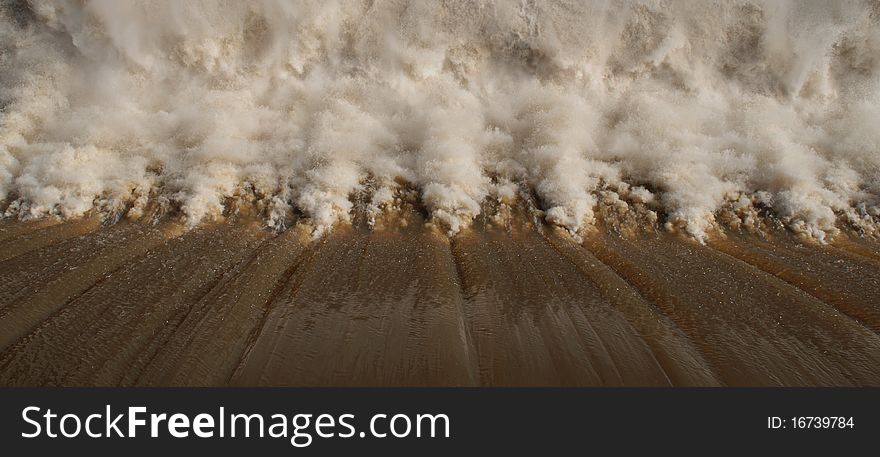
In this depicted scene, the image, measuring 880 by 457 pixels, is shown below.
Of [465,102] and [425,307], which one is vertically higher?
[465,102]

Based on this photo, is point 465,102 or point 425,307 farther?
point 465,102

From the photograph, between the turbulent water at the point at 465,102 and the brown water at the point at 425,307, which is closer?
the brown water at the point at 425,307

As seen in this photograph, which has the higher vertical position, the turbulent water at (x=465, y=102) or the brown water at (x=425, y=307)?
the turbulent water at (x=465, y=102)

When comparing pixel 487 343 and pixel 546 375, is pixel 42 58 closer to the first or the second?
pixel 487 343

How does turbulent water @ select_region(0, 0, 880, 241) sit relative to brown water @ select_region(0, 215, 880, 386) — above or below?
above

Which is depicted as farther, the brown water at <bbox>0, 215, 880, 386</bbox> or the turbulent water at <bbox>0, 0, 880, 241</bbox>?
the turbulent water at <bbox>0, 0, 880, 241</bbox>
